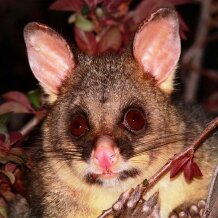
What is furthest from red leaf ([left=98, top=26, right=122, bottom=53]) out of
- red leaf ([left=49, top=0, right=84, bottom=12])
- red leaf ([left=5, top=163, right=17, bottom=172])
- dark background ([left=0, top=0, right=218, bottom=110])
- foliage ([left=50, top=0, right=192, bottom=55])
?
dark background ([left=0, top=0, right=218, bottom=110])

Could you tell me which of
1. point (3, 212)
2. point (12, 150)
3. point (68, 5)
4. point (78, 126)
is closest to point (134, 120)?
point (78, 126)

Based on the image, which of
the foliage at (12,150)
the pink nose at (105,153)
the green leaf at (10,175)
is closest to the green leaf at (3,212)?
the foliage at (12,150)

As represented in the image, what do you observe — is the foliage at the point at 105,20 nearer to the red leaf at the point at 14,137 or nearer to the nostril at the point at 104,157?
the red leaf at the point at 14,137

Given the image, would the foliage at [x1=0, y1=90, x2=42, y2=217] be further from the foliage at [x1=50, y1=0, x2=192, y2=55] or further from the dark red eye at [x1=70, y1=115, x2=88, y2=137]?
the foliage at [x1=50, y1=0, x2=192, y2=55]

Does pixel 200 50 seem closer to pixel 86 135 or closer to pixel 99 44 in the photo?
pixel 99 44

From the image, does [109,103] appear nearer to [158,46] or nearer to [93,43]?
[158,46]

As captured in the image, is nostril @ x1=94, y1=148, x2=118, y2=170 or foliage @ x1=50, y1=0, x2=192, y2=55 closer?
nostril @ x1=94, y1=148, x2=118, y2=170
